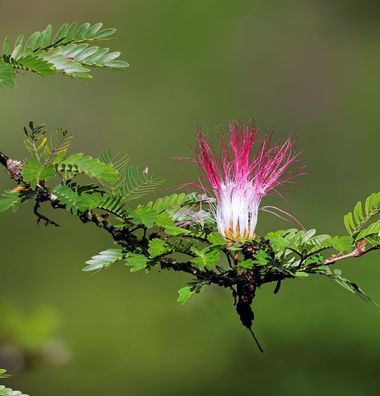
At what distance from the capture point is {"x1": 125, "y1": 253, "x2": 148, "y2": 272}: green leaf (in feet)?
2.21

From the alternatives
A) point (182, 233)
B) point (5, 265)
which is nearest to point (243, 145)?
point (182, 233)

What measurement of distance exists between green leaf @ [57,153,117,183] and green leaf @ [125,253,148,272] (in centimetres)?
6

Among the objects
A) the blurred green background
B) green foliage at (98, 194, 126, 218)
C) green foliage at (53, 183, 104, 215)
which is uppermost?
the blurred green background

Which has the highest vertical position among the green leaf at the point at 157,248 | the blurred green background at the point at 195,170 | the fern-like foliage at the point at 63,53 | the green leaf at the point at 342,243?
the blurred green background at the point at 195,170

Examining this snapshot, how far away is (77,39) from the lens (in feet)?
2.35

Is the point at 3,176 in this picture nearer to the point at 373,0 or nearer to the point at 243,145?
the point at 373,0

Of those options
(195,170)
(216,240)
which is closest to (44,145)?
(216,240)

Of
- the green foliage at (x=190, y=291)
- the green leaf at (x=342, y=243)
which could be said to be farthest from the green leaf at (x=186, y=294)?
the green leaf at (x=342, y=243)

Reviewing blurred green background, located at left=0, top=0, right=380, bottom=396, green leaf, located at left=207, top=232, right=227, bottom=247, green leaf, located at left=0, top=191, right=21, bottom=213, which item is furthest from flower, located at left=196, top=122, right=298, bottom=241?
blurred green background, located at left=0, top=0, right=380, bottom=396

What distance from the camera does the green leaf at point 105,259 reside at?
27.0 inches

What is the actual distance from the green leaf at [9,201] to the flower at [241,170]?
0.50ft

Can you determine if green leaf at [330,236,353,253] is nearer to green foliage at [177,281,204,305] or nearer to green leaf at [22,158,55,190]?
green foliage at [177,281,204,305]

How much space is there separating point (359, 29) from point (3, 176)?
2.44 meters

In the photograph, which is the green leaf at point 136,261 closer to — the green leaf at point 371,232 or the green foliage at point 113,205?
the green foliage at point 113,205
